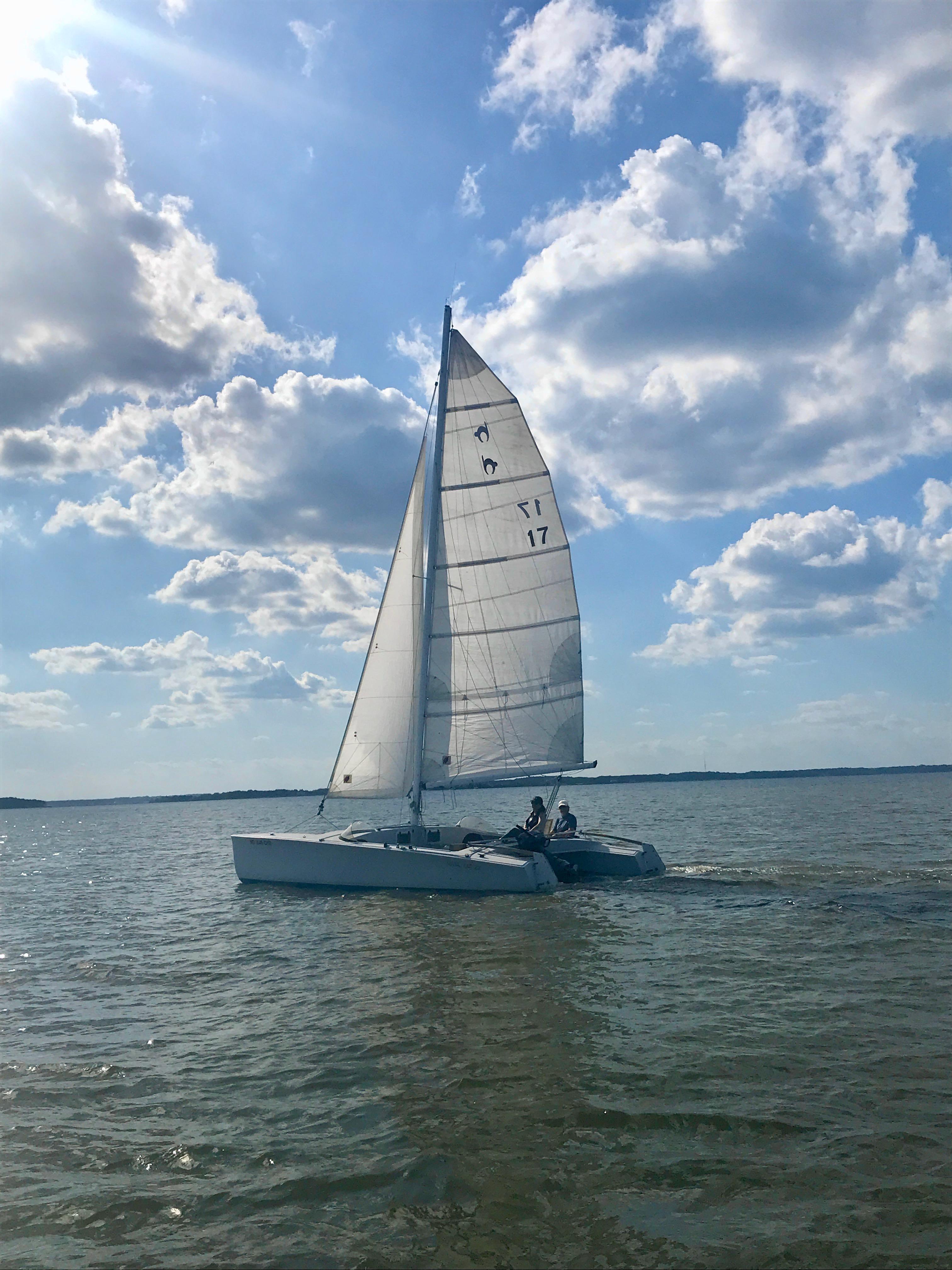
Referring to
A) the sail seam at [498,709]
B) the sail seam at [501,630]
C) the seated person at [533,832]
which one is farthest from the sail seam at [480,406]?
the seated person at [533,832]

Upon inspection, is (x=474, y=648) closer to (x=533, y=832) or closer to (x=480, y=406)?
(x=533, y=832)

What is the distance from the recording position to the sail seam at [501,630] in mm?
24688

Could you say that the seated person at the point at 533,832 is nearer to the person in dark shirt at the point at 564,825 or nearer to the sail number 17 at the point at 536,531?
the person in dark shirt at the point at 564,825

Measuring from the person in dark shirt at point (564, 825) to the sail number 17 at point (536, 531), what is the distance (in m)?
7.63

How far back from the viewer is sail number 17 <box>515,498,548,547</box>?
2459 cm

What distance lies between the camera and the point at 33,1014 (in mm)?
12969

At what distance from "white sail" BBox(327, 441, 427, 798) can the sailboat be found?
40mm

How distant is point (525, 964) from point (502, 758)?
10612 mm

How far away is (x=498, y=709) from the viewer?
81.4 ft

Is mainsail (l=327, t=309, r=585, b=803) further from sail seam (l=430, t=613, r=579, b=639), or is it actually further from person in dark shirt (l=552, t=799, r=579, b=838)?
person in dark shirt (l=552, t=799, r=579, b=838)

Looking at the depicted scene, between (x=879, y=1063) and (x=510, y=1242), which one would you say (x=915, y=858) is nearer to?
(x=879, y=1063)

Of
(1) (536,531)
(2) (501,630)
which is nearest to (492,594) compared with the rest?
(2) (501,630)

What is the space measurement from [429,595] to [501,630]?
2.32 m

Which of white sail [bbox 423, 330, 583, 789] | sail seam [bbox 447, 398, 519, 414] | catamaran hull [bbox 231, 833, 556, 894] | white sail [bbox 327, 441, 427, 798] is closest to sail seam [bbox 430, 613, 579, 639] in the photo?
white sail [bbox 423, 330, 583, 789]
